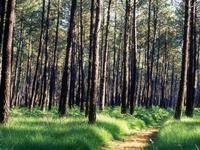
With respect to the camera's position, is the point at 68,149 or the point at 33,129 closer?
the point at 68,149

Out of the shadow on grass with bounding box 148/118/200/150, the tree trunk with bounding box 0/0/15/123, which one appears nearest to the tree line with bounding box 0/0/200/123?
the tree trunk with bounding box 0/0/15/123

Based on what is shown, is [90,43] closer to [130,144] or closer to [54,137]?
[130,144]

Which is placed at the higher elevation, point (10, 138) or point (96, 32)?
point (96, 32)

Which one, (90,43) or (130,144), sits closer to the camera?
(130,144)

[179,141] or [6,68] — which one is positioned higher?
[6,68]

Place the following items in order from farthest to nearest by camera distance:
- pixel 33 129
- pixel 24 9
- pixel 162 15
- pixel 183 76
Answer: pixel 162 15
pixel 24 9
pixel 183 76
pixel 33 129

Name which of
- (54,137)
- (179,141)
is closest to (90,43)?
(54,137)

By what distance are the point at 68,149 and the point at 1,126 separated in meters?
3.40

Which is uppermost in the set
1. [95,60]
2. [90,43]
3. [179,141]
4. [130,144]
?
[90,43]

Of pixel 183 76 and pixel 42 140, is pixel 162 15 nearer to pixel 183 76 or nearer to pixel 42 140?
pixel 183 76

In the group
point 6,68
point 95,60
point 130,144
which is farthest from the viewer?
point 95,60

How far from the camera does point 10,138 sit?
36.1ft

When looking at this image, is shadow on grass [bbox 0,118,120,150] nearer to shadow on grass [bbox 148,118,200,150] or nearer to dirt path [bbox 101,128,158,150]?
dirt path [bbox 101,128,158,150]

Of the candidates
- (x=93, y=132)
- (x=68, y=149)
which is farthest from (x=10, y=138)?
(x=93, y=132)
